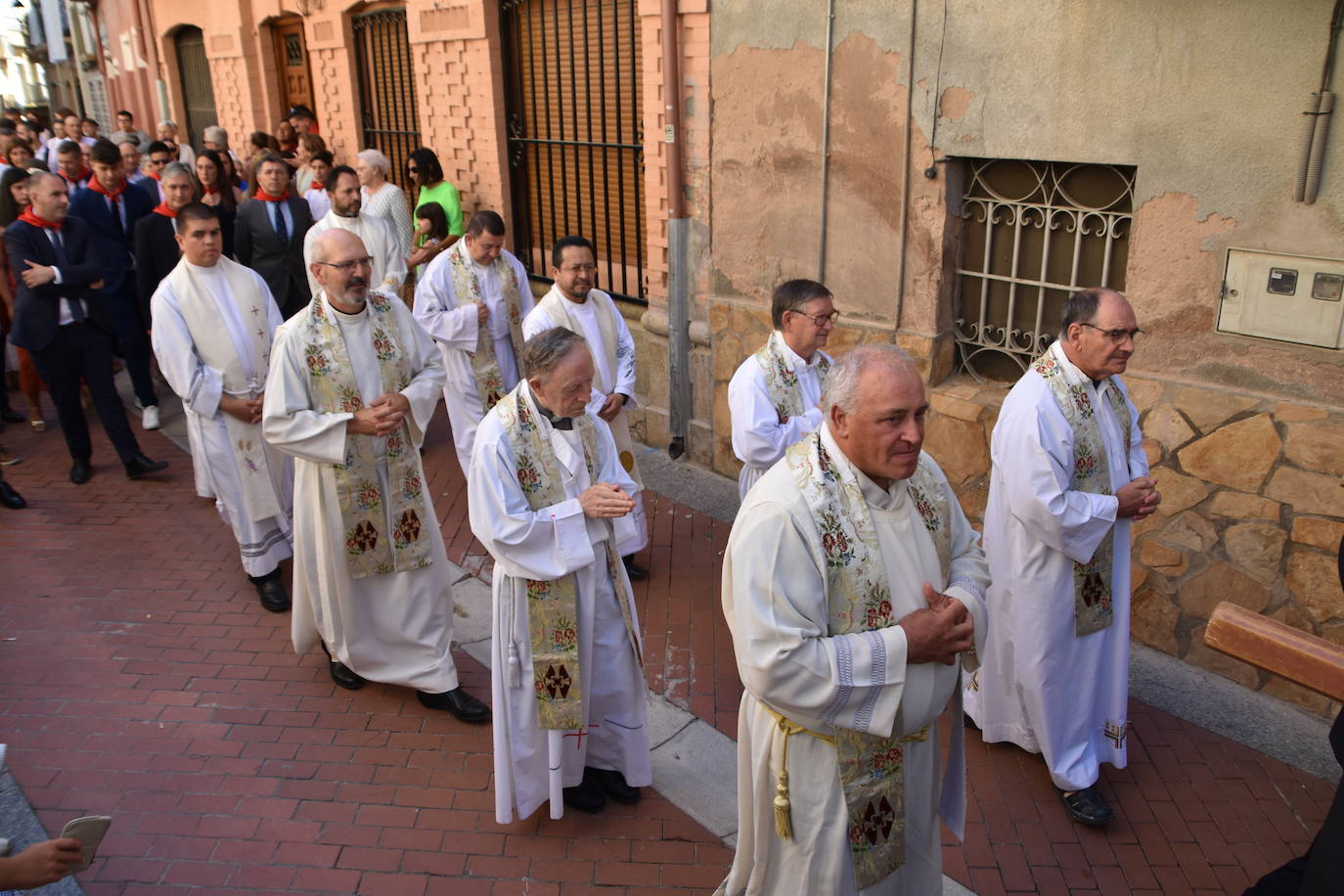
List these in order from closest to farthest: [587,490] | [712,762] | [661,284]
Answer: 1. [587,490]
2. [712,762]
3. [661,284]

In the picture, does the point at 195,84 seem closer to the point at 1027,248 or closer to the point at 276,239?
the point at 276,239

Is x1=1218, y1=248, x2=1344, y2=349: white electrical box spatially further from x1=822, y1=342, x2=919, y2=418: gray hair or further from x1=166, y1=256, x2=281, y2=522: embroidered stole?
x1=166, y1=256, x2=281, y2=522: embroidered stole

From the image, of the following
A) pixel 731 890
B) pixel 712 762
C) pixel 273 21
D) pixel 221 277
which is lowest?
pixel 712 762

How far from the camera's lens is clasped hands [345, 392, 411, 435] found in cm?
480

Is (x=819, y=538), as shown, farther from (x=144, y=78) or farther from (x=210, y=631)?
(x=144, y=78)

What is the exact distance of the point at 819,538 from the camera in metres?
2.85

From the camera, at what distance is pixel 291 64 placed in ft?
44.5

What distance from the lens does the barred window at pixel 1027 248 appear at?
18.1 ft

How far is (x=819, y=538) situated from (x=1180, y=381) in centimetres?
316

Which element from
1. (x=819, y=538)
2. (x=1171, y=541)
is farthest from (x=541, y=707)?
(x=1171, y=541)

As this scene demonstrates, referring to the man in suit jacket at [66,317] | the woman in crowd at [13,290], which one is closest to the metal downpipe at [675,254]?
the man in suit jacket at [66,317]

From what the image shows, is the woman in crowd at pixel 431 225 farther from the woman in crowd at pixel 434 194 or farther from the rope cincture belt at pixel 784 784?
the rope cincture belt at pixel 784 784

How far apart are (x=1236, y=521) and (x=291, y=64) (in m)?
12.5

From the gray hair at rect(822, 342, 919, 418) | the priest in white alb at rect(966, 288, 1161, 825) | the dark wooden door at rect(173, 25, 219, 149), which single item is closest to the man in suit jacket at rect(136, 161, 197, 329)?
the priest in white alb at rect(966, 288, 1161, 825)
